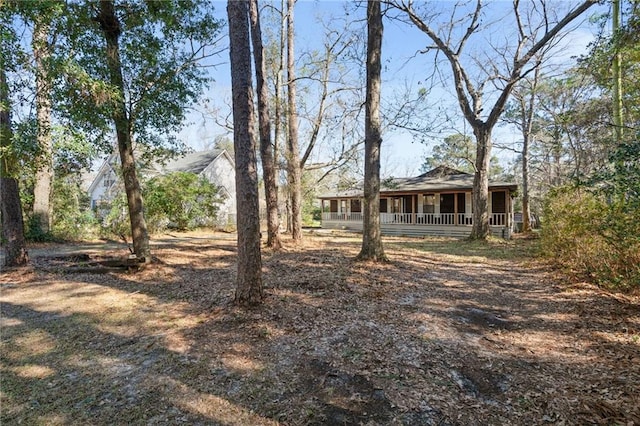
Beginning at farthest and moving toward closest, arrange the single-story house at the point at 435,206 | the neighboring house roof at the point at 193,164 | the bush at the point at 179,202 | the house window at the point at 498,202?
the neighboring house roof at the point at 193,164, the house window at the point at 498,202, the single-story house at the point at 435,206, the bush at the point at 179,202

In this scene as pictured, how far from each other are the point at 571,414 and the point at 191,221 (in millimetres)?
19527

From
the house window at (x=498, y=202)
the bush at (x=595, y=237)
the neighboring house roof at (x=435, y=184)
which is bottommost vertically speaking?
the bush at (x=595, y=237)

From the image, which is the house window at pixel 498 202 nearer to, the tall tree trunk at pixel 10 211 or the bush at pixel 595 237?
the bush at pixel 595 237

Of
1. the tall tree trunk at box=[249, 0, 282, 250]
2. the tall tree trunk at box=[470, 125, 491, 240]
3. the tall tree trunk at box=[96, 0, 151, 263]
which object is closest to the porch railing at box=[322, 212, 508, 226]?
the tall tree trunk at box=[470, 125, 491, 240]

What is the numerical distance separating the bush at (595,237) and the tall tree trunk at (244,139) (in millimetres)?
5240

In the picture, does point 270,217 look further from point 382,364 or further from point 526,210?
point 526,210

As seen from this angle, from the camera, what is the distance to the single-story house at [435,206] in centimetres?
1747

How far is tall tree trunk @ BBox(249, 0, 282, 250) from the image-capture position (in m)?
9.56

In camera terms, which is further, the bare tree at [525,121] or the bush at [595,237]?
the bare tree at [525,121]

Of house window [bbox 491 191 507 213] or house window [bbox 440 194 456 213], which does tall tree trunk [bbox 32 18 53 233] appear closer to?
house window [bbox 440 194 456 213]

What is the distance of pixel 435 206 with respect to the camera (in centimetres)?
2058

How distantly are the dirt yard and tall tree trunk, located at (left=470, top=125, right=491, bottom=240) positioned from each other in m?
8.00

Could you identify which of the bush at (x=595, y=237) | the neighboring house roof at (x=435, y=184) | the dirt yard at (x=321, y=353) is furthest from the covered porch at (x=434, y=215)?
the dirt yard at (x=321, y=353)

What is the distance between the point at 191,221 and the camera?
763 inches
